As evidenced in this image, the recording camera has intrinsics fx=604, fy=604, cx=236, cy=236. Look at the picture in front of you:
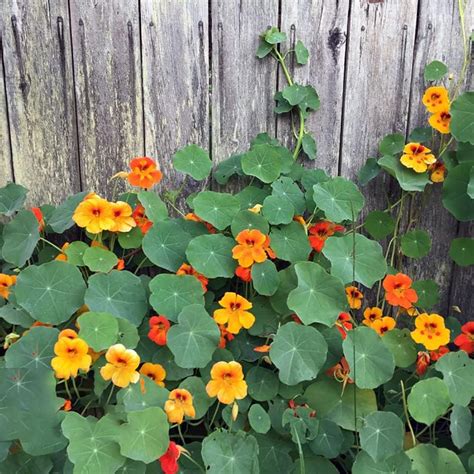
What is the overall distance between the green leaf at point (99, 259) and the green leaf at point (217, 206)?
1.10 ft

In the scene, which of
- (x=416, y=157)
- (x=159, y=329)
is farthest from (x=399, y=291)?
(x=159, y=329)

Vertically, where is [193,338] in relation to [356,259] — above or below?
below

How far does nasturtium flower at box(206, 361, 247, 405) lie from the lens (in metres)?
1.77

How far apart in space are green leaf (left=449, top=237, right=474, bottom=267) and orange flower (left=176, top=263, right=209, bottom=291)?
98cm

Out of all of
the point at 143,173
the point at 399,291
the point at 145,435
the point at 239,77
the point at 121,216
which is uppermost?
the point at 239,77

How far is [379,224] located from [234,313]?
731mm

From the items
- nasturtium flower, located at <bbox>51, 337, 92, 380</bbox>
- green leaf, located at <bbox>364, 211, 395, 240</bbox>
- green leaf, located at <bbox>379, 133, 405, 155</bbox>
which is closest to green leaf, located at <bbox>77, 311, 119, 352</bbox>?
nasturtium flower, located at <bbox>51, 337, 92, 380</bbox>

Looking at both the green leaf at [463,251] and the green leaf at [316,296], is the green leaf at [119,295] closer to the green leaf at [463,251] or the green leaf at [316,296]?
the green leaf at [316,296]

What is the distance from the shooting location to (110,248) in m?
2.13

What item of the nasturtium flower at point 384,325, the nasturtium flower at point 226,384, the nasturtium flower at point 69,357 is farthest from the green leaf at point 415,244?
the nasturtium flower at point 69,357

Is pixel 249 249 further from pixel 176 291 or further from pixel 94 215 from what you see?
pixel 94 215

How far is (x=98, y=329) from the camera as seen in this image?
5.92 feet

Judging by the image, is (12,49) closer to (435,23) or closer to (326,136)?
(326,136)

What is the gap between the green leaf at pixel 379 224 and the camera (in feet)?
7.63
